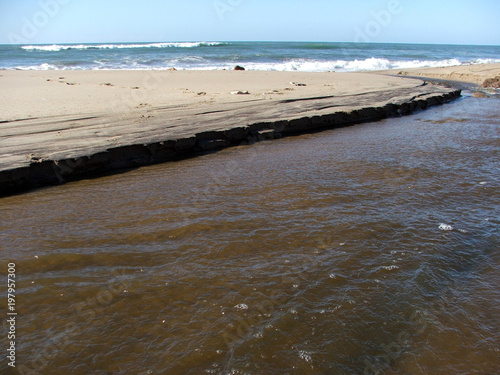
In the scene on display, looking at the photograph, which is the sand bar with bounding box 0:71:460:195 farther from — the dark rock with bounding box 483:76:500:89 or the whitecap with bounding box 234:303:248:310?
the dark rock with bounding box 483:76:500:89

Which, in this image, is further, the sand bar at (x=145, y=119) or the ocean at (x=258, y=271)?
the sand bar at (x=145, y=119)

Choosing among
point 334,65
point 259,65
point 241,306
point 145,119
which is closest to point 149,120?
point 145,119

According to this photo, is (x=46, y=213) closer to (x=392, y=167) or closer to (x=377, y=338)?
(x=377, y=338)

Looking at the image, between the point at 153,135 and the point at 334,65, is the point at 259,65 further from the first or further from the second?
the point at 153,135

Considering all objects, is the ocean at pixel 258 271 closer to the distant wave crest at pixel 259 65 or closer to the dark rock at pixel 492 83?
the dark rock at pixel 492 83

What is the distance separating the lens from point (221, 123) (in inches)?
241

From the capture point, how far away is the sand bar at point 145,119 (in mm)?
4395

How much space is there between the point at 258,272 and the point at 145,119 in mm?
4162

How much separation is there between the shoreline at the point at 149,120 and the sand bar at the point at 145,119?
12 millimetres

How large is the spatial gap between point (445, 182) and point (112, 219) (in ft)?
11.9

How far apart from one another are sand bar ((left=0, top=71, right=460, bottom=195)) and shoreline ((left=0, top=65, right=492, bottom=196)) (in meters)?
0.01

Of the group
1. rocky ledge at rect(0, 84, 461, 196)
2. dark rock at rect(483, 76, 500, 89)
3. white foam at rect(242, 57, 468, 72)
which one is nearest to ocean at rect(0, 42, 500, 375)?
rocky ledge at rect(0, 84, 461, 196)

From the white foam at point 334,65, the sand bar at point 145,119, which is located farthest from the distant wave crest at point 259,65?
the sand bar at point 145,119

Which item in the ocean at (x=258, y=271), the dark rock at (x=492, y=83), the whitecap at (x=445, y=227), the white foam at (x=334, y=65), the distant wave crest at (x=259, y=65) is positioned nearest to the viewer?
the ocean at (x=258, y=271)
